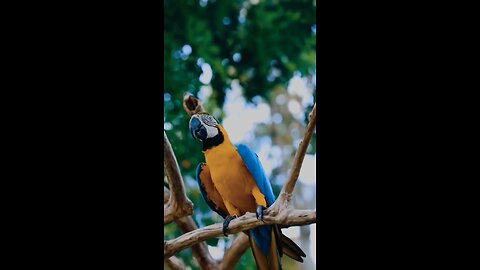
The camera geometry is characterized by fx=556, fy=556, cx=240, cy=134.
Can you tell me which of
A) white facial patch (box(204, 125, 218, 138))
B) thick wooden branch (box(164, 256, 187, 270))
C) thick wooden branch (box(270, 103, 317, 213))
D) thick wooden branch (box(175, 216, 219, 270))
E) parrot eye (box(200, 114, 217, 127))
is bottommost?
thick wooden branch (box(164, 256, 187, 270))

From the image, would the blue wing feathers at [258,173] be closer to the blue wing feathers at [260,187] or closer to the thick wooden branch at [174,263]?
the blue wing feathers at [260,187]

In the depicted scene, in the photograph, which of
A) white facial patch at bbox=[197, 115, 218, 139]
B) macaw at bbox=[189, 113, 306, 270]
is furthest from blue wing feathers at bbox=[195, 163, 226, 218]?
white facial patch at bbox=[197, 115, 218, 139]

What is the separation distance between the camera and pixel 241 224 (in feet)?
5.12

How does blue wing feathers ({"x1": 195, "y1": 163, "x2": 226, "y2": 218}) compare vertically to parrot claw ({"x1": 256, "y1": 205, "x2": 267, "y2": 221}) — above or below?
above

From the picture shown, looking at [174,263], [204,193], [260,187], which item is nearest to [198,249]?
[174,263]

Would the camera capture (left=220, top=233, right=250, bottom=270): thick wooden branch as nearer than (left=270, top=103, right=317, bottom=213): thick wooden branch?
No

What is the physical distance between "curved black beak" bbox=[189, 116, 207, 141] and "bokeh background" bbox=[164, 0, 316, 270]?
68 millimetres

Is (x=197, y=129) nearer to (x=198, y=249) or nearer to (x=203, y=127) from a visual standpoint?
(x=203, y=127)

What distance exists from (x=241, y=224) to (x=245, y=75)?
62 cm

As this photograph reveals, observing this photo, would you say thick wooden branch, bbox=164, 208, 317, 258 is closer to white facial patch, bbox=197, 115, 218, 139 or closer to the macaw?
the macaw

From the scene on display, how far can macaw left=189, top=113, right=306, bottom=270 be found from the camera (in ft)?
5.08

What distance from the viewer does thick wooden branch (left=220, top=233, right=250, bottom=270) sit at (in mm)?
1652
